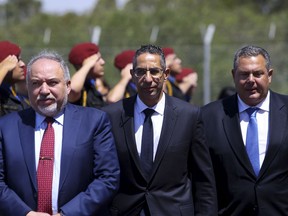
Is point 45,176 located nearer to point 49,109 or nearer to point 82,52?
point 49,109

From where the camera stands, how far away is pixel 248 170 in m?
5.94

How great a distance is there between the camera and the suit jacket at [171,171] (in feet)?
18.8

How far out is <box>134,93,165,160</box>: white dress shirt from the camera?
5793mm

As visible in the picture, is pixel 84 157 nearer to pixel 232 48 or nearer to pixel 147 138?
pixel 147 138

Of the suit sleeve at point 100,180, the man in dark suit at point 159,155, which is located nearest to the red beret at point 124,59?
the man in dark suit at point 159,155

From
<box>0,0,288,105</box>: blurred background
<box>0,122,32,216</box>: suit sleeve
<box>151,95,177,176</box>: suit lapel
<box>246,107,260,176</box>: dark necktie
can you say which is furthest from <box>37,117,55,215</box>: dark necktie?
<box>0,0,288,105</box>: blurred background

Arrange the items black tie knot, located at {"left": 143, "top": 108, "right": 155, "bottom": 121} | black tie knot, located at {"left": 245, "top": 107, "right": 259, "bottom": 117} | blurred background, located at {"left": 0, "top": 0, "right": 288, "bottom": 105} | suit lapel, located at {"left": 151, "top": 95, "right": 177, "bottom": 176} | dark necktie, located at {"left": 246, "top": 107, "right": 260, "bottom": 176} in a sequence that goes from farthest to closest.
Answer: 1. blurred background, located at {"left": 0, "top": 0, "right": 288, "bottom": 105}
2. black tie knot, located at {"left": 245, "top": 107, "right": 259, "bottom": 117}
3. dark necktie, located at {"left": 246, "top": 107, "right": 260, "bottom": 176}
4. black tie knot, located at {"left": 143, "top": 108, "right": 155, "bottom": 121}
5. suit lapel, located at {"left": 151, "top": 95, "right": 177, "bottom": 176}

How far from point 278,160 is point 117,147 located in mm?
1212

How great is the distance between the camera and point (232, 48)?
60.3ft

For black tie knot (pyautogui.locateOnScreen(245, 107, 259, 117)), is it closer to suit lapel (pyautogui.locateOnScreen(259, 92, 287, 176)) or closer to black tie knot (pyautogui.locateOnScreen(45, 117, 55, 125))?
suit lapel (pyautogui.locateOnScreen(259, 92, 287, 176))

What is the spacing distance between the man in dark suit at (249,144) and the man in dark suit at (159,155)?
0.79 feet

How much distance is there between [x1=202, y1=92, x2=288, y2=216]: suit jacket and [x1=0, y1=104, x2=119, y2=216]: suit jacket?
0.98m

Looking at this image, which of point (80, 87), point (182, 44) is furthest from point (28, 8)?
point (80, 87)

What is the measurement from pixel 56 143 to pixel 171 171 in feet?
2.99
